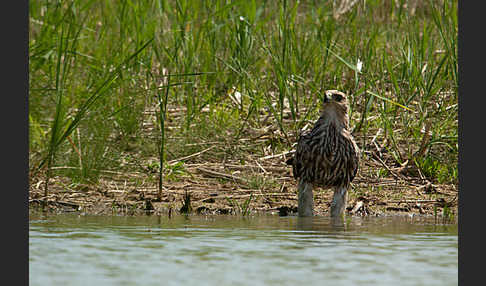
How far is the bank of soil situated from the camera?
6.49 meters

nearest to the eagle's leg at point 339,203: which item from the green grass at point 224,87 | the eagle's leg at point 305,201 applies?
the eagle's leg at point 305,201

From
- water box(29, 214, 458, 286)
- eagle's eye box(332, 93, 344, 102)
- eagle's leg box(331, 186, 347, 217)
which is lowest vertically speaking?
water box(29, 214, 458, 286)

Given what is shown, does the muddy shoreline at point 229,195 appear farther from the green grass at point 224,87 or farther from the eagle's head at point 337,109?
the eagle's head at point 337,109

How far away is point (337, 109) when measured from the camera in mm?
6469

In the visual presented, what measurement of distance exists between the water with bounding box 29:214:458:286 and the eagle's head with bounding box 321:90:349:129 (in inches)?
36.9

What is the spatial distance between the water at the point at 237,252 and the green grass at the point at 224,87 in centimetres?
155

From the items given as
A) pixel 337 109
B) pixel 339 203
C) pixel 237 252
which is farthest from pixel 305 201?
pixel 237 252

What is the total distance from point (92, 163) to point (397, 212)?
2.52 m

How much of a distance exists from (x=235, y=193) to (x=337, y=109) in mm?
1178

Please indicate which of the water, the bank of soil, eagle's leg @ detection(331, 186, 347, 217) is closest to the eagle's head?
eagle's leg @ detection(331, 186, 347, 217)

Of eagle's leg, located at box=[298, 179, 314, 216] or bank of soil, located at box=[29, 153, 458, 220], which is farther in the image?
bank of soil, located at box=[29, 153, 458, 220]

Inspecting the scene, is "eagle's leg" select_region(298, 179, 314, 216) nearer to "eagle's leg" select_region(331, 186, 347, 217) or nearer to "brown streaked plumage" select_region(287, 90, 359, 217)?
"brown streaked plumage" select_region(287, 90, 359, 217)

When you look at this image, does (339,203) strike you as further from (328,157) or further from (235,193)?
(235,193)

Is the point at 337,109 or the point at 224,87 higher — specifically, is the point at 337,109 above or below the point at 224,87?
below
